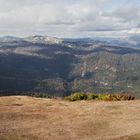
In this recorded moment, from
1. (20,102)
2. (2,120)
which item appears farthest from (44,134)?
(20,102)

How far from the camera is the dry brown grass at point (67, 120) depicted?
44.9 meters

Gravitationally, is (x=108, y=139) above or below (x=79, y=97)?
above

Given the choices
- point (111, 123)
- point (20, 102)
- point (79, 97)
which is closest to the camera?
point (111, 123)

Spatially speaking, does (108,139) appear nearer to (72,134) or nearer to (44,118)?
(72,134)

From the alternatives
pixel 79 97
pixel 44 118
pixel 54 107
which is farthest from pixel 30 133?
pixel 79 97

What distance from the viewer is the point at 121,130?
47781mm

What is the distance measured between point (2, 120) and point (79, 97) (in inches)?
1236

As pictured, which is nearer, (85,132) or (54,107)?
(85,132)

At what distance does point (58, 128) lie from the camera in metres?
48.5

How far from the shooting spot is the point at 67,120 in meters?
53.3

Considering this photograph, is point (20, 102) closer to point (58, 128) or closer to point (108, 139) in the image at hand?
point (58, 128)

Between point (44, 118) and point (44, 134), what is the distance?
30.0 ft

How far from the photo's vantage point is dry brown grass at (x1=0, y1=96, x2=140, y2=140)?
147 ft

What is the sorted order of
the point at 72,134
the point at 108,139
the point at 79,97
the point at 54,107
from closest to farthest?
1. the point at 108,139
2. the point at 72,134
3. the point at 54,107
4. the point at 79,97
